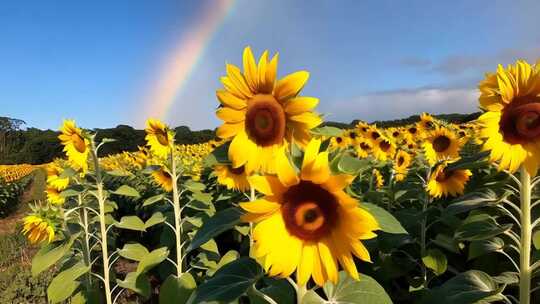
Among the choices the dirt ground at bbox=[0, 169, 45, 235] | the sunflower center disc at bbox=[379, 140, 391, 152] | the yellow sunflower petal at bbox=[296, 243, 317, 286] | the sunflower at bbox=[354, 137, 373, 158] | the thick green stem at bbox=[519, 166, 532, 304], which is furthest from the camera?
the dirt ground at bbox=[0, 169, 45, 235]

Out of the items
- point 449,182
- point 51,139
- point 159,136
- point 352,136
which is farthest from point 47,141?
point 449,182

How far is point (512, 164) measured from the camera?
2.26 m

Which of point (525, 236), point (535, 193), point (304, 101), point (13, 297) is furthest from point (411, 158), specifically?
point (13, 297)

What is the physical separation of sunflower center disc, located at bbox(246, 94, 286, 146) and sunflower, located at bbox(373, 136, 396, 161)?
5059mm

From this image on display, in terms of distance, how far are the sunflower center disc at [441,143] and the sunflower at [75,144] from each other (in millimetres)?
3616

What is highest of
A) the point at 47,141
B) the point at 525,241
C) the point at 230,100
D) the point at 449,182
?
the point at 47,141

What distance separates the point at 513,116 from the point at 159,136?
3.59 meters

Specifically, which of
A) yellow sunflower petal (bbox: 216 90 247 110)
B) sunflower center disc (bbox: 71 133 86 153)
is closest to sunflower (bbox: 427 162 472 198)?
yellow sunflower petal (bbox: 216 90 247 110)

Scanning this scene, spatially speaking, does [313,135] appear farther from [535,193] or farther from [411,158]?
[411,158]

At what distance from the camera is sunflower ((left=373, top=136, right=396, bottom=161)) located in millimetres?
6978

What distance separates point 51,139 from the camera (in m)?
43.2

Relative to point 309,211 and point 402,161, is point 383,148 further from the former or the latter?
point 309,211

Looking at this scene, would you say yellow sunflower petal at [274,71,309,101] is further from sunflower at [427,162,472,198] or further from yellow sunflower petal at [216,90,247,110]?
sunflower at [427,162,472,198]

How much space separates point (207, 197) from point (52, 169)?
1.93 meters
